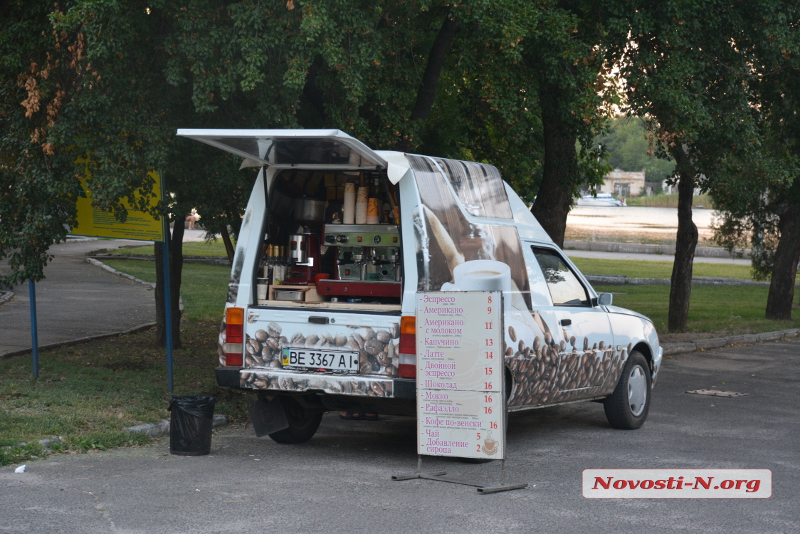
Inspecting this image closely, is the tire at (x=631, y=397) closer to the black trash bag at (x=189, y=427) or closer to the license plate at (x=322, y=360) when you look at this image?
the license plate at (x=322, y=360)

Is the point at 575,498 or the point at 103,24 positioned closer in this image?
the point at 575,498

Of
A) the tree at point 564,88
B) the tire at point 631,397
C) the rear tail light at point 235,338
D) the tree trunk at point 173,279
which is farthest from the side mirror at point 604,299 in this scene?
the tree trunk at point 173,279

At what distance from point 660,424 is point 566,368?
1836mm

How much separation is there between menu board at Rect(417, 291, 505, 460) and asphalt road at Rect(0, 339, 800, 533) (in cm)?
34

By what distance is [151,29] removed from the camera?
9.97 metres

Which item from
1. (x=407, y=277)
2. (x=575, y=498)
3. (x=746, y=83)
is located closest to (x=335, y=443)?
(x=407, y=277)

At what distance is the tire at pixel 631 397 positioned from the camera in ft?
30.1

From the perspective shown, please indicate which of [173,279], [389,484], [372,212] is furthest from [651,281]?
[389,484]

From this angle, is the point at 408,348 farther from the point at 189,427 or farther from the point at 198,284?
the point at 198,284

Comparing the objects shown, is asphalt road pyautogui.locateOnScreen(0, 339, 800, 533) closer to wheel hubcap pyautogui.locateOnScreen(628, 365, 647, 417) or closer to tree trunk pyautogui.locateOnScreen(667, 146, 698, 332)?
wheel hubcap pyautogui.locateOnScreen(628, 365, 647, 417)

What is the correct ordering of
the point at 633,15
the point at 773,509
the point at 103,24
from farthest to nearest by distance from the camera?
1. the point at 633,15
2. the point at 103,24
3. the point at 773,509

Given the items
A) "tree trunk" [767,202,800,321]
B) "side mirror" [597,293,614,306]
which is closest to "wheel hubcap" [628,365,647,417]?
"side mirror" [597,293,614,306]

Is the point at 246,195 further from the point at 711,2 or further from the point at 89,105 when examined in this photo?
the point at 711,2

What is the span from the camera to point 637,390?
9.48m
